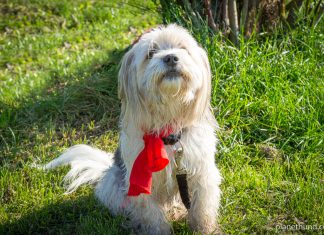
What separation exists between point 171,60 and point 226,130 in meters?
1.57

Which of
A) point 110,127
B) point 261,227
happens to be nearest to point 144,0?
point 110,127

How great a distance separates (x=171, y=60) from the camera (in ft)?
9.95

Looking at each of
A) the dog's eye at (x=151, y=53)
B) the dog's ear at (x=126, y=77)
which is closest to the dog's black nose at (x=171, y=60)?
the dog's eye at (x=151, y=53)

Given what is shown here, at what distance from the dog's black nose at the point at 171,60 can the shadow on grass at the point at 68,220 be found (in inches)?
47.6

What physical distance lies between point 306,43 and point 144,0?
Answer: 3384 mm

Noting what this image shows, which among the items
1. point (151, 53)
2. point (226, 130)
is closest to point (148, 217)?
point (151, 53)

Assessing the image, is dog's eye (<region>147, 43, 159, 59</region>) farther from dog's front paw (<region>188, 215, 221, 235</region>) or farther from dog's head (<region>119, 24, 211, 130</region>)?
dog's front paw (<region>188, 215, 221, 235</region>)

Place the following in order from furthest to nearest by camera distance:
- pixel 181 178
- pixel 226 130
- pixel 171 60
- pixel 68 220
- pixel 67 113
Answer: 1. pixel 67 113
2. pixel 226 130
3. pixel 68 220
4. pixel 181 178
5. pixel 171 60

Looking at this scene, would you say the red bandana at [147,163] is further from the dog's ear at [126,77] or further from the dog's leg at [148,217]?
the dog's ear at [126,77]

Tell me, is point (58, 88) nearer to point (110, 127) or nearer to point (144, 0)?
point (110, 127)

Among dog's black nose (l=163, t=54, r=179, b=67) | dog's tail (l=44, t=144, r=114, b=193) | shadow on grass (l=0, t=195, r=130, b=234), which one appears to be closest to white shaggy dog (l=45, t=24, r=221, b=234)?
dog's black nose (l=163, t=54, r=179, b=67)

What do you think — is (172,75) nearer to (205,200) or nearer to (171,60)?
(171,60)

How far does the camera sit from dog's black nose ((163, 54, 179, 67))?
9.95 feet

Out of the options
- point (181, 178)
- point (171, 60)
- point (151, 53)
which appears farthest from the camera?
point (181, 178)
